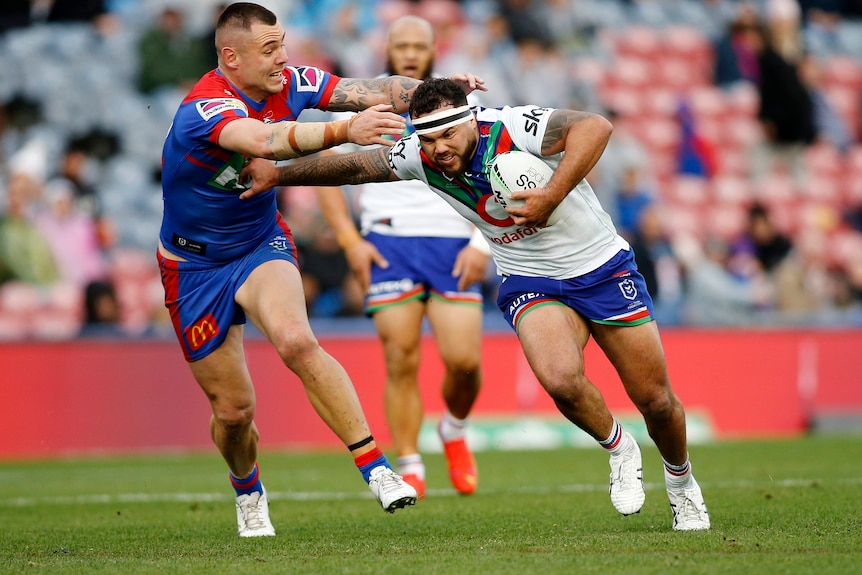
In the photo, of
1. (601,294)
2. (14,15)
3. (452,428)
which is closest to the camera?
(601,294)

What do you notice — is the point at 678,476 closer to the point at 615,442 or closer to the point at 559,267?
the point at 615,442

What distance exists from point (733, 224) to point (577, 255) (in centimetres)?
1306

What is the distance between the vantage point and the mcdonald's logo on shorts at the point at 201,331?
6672mm

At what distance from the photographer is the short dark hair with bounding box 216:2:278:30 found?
645cm

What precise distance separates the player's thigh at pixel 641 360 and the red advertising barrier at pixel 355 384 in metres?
6.99

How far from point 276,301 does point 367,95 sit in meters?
1.34

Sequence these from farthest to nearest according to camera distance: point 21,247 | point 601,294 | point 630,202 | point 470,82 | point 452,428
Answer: point 630,202 < point 21,247 < point 452,428 < point 470,82 < point 601,294

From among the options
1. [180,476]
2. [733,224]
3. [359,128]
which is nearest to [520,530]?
[359,128]

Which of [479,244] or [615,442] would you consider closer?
[615,442]

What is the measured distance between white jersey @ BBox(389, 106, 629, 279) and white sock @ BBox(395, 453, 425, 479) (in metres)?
2.42

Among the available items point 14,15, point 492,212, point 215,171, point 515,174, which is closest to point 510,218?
point 492,212

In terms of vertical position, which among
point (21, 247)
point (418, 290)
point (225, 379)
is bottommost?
point (21, 247)

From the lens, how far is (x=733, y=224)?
1880 centimetres

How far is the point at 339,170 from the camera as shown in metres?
6.30
